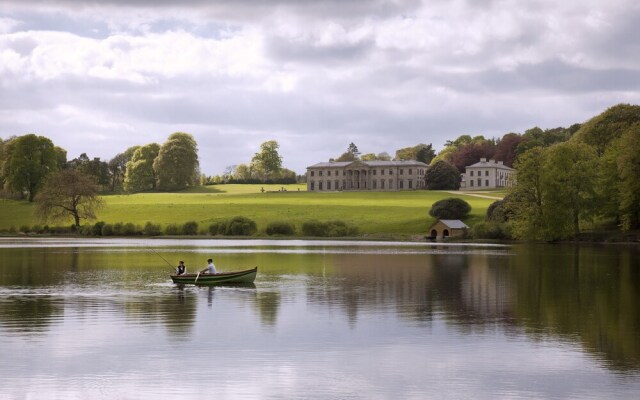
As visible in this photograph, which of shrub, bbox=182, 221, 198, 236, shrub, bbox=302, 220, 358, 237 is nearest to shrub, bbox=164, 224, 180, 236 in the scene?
shrub, bbox=182, 221, 198, 236

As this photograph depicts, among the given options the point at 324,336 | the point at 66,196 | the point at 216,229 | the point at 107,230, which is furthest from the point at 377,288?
the point at 66,196

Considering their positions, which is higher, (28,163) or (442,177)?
(28,163)

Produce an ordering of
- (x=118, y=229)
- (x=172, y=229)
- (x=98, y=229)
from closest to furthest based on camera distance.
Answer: (x=172, y=229) < (x=118, y=229) < (x=98, y=229)

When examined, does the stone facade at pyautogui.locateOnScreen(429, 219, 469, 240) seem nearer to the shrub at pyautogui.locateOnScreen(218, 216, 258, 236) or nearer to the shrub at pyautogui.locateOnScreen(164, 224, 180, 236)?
the shrub at pyautogui.locateOnScreen(218, 216, 258, 236)

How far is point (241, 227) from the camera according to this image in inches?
4798

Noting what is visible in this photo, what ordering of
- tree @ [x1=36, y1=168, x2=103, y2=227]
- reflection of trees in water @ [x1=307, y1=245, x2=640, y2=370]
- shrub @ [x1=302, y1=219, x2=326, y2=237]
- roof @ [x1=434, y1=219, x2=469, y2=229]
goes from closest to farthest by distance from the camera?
1. reflection of trees in water @ [x1=307, y1=245, x2=640, y2=370]
2. roof @ [x1=434, y1=219, x2=469, y2=229]
3. shrub @ [x1=302, y1=219, x2=326, y2=237]
4. tree @ [x1=36, y1=168, x2=103, y2=227]

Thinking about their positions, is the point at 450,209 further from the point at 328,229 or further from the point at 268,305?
the point at 268,305

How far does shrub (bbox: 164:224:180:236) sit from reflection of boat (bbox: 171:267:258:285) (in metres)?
77.6

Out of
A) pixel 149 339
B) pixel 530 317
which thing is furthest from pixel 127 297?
pixel 530 317

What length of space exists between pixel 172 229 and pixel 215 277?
7923 centimetres

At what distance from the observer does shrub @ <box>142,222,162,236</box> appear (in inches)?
4830

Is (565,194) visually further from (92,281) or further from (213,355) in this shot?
(213,355)

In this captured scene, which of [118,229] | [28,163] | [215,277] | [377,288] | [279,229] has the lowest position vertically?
[377,288]

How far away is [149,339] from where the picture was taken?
27.1 metres
